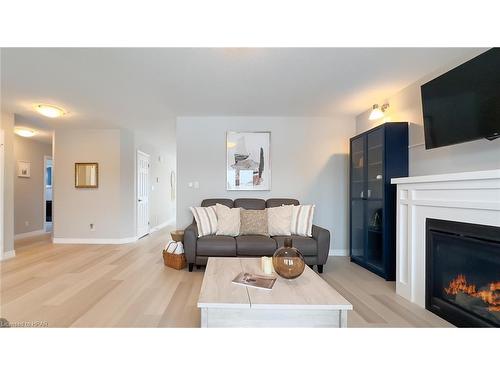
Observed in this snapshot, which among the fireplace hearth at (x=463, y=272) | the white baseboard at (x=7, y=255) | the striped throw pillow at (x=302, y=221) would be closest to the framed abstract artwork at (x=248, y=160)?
the striped throw pillow at (x=302, y=221)

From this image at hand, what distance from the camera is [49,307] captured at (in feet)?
6.65

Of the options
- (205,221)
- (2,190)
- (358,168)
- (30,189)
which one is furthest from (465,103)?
(30,189)

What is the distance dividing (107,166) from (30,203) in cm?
271

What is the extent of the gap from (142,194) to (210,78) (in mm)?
3873

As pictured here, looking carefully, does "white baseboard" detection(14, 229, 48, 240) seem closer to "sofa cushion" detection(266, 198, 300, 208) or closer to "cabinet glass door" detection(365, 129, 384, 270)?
"sofa cushion" detection(266, 198, 300, 208)

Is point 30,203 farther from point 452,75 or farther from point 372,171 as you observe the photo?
point 452,75

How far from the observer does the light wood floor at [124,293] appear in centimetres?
184

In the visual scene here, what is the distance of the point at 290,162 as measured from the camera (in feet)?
13.0

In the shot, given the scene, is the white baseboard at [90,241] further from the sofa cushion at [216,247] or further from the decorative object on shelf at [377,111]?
the decorative object on shelf at [377,111]

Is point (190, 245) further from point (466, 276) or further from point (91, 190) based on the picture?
point (91, 190)

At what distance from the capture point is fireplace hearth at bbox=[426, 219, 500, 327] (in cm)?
156

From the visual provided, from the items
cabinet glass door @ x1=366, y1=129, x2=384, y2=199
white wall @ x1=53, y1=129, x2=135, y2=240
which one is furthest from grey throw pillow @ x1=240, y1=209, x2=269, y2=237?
white wall @ x1=53, y1=129, x2=135, y2=240

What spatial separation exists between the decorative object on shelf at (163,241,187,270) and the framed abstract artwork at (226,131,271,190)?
124cm

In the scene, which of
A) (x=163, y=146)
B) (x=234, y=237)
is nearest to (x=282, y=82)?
(x=234, y=237)
